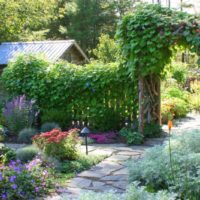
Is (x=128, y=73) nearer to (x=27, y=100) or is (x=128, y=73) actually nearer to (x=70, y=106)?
(x=70, y=106)

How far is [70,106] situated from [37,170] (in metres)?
4.51

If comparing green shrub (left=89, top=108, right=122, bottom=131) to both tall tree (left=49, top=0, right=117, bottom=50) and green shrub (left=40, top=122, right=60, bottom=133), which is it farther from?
tall tree (left=49, top=0, right=117, bottom=50)

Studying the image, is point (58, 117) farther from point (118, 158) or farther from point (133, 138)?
point (118, 158)

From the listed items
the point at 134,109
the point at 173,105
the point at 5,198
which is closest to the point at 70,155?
the point at 5,198

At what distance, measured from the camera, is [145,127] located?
7934 millimetres

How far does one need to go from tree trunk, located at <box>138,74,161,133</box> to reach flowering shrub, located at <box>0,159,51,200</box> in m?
3.53

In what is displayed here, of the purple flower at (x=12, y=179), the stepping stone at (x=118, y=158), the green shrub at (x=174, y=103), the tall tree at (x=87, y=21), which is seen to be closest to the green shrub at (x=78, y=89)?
the green shrub at (x=174, y=103)

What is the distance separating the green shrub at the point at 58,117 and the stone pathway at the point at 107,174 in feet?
6.07

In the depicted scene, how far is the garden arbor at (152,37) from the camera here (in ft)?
22.5

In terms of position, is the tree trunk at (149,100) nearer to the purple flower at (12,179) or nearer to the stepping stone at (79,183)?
the stepping stone at (79,183)

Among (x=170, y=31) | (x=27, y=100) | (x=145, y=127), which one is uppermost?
(x=170, y=31)

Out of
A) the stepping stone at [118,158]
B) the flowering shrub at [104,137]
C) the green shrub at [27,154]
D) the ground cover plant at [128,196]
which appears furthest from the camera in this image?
the flowering shrub at [104,137]

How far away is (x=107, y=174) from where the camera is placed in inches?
202

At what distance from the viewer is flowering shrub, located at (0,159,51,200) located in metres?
4.18
